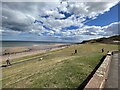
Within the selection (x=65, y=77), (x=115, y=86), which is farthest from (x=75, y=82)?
(x=115, y=86)

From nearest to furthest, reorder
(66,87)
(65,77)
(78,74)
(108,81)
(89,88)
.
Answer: (89,88)
(66,87)
(108,81)
(65,77)
(78,74)

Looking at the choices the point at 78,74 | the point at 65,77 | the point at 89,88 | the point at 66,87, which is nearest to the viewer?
the point at 89,88

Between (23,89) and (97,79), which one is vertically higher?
(97,79)

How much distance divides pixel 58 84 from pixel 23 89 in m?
1.55

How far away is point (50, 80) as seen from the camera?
7215 mm

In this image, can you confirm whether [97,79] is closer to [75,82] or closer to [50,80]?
[75,82]

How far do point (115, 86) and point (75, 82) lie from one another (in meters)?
1.76

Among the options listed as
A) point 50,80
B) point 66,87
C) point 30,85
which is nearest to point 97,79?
point 66,87

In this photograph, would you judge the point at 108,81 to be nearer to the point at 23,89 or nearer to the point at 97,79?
the point at 97,79

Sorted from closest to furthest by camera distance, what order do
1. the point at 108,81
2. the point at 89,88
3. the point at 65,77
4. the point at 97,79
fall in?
the point at 89,88 → the point at 97,79 → the point at 108,81 → the point at 65,77

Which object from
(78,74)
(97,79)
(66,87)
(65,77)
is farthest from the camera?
(78,74)

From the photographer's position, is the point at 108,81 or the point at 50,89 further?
the point at 108,81

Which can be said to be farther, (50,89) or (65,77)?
(65,77)

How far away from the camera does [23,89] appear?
21.9ft
